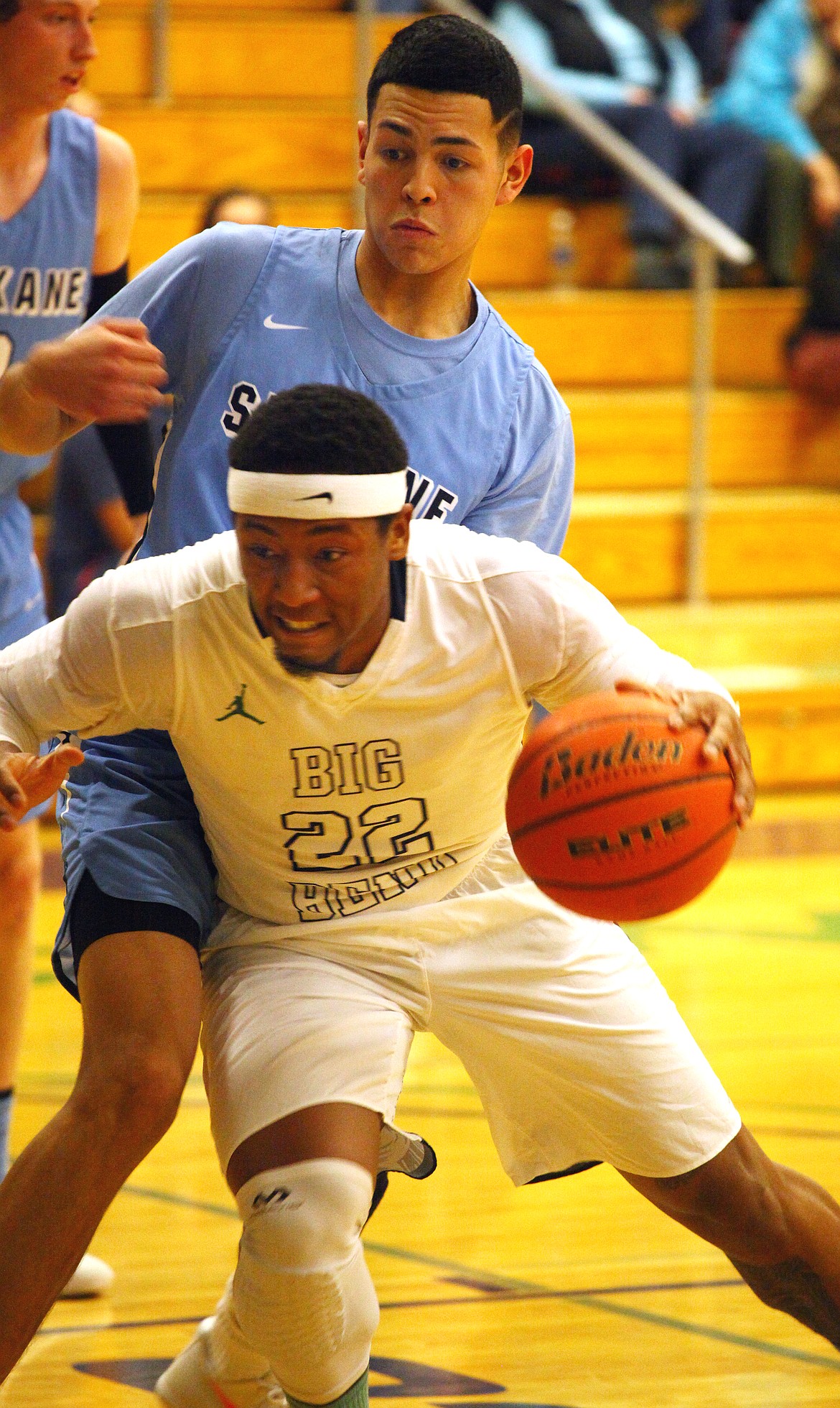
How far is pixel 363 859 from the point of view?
8.77ft

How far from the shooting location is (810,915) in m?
5.90

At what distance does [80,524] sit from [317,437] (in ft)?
12.6

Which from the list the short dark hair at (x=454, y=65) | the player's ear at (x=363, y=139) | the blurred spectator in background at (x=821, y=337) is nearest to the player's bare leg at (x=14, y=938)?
the player's ear at (x=363, y=139)

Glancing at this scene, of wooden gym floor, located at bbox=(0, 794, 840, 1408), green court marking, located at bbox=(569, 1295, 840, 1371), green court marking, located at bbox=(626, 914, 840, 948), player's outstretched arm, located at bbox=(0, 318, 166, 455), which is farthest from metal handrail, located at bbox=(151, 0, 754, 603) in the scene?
player's outstretched arm, located at bbox=(0, 318, 166, 455)

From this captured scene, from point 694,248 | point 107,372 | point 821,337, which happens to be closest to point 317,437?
point 107,372

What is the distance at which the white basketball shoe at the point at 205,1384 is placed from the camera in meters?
2.99

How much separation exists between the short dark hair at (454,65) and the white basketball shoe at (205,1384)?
1870 mm

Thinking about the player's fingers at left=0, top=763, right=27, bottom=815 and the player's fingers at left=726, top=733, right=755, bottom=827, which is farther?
the player's fingers at left=726, top=733, right=755, bottom=827

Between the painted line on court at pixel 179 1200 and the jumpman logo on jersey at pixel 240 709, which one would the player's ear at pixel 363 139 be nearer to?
the jumpman logo on jersey at pixel 240 709

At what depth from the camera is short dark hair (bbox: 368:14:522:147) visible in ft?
9.12

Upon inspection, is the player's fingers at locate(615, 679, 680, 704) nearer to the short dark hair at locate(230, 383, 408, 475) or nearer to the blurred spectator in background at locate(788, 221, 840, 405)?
the short dark hair at locate(230, 383, 408, 475)

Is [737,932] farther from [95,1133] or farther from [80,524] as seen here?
[95,1133]

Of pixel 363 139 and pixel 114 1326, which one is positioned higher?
pixel 363 139

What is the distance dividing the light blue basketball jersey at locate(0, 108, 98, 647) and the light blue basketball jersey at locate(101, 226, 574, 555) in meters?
0.66
